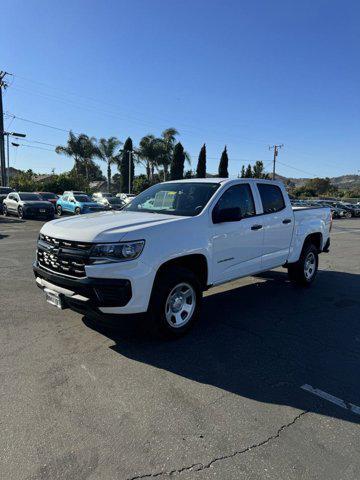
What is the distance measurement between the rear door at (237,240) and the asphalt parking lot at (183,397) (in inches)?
27.2

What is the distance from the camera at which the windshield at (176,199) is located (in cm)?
500

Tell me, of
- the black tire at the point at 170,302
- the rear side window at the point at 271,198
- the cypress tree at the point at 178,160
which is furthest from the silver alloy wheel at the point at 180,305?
the cypress tree at the point at 178,160

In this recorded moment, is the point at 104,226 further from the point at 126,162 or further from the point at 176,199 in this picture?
the point at 126,162

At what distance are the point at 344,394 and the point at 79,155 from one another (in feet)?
181

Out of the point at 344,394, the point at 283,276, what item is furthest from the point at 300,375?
the point at 283,276

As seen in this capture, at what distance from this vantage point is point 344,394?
3.44m

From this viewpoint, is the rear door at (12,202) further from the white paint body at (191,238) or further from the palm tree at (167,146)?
the palm tree at (167,146)

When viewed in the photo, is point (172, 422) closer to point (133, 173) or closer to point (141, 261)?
point (141, 261)

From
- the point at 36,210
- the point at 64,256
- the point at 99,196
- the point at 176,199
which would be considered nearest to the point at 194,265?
the point at 176,199

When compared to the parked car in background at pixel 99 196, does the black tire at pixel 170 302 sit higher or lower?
lower

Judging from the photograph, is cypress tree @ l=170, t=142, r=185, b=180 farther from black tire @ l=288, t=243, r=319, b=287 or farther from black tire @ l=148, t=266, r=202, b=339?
black tire @ l=148, t=266, r=202, b=339

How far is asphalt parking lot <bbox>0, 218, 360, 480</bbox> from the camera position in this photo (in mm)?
2533

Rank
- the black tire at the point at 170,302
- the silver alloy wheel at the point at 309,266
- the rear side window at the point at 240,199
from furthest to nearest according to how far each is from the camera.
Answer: the silver alloy wheel at the point at 309,266 < the rear side window at the point at 240,199 < the black tire at the point at 170,302

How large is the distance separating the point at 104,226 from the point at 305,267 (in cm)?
449
